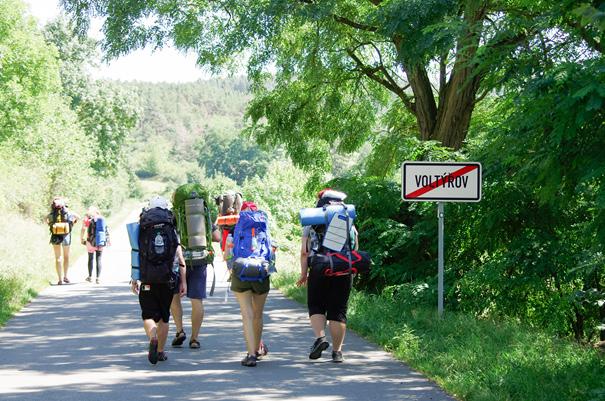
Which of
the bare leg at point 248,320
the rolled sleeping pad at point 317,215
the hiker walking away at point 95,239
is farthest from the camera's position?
the hiker walking away at point 95,239

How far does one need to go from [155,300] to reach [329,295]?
5.68 ft

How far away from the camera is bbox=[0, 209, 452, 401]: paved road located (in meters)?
7.90

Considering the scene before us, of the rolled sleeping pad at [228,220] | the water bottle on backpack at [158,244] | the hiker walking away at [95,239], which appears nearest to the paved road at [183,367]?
the water bottle on backpack at [158,244]

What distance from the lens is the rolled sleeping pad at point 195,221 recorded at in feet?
33.7

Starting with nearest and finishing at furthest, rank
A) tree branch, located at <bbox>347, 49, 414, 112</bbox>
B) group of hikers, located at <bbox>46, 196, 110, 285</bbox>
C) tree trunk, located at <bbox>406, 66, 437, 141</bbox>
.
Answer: tree trunk, located at <bbox>406, 66, 437, 141</bbox>
tree branch, located at <bbox>347, 49, 414, 112</bbox>
group of hikers, located at <bbox>46, 196, 110, 285</bbox>

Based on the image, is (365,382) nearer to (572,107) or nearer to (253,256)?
(253,256)

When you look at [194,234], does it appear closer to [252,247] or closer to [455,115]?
[252,247]

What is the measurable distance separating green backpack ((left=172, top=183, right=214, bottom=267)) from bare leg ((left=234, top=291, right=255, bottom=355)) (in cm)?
89

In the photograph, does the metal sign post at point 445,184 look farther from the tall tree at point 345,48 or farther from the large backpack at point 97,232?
the large backpack at point 97,232

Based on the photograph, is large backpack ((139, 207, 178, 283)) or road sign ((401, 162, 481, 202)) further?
road sign ((401, 162, 481, 202))

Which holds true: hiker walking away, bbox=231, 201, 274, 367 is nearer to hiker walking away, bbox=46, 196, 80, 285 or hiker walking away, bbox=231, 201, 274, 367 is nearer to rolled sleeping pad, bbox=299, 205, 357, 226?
rolled sleeping pad, bbox=299, 205, 357, 226

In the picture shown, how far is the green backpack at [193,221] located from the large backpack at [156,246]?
63 cm

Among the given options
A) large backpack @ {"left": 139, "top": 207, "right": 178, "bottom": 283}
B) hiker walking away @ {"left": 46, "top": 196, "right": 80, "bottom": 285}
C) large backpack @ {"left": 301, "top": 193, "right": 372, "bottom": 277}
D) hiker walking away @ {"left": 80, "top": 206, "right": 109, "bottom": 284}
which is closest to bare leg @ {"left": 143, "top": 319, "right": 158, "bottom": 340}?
large backpack @ {"left": 139, "top": 207, "right": 178, "bottom": 283}

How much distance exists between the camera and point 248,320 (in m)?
9.45
